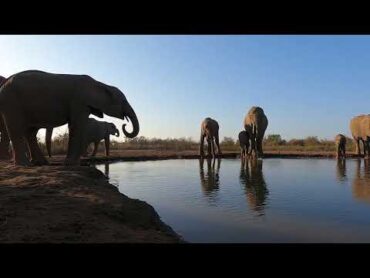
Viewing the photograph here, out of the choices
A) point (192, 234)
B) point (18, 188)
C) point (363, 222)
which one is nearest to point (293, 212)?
point (363, 222)

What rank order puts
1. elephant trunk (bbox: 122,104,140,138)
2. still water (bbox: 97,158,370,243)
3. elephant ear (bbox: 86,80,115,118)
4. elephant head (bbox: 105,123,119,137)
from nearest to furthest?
1. still water (bbox: 97,158,370,243)
2. elephant ear (bbox: 86,80,115,118)
3. elephant trunk (bbox: 122,104,140,138)
4. elephant head (bbox: 105,123,119,137)

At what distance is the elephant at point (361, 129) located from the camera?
2648 cm

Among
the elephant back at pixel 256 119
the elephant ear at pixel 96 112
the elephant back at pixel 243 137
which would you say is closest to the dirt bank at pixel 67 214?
the elephant ear at pixel 96 112

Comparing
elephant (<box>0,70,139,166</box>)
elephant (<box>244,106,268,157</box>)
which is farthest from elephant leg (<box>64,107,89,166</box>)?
elephant (<box>244,106,268,157</box>)

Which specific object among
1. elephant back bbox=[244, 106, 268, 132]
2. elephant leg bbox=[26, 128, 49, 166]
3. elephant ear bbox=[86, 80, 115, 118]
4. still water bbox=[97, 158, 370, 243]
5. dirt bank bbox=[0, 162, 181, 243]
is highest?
elephant back bbox=[244, 106, 268, 132]

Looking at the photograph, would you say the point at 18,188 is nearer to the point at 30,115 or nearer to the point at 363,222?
the point at 30,115

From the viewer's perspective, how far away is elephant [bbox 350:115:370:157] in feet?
86.9

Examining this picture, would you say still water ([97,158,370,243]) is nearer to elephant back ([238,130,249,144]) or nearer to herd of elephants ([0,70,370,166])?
herd of elephants ([0,70,370,166])

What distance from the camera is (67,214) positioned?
4.89 meters

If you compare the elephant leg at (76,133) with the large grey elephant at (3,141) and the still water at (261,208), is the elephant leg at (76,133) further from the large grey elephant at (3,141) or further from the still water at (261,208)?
the large grey elephant at (3,141)

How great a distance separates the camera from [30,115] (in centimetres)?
963

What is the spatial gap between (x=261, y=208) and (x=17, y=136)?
5352 mm

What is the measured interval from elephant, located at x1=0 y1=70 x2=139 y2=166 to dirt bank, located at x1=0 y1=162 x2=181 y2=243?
94.7 inches
